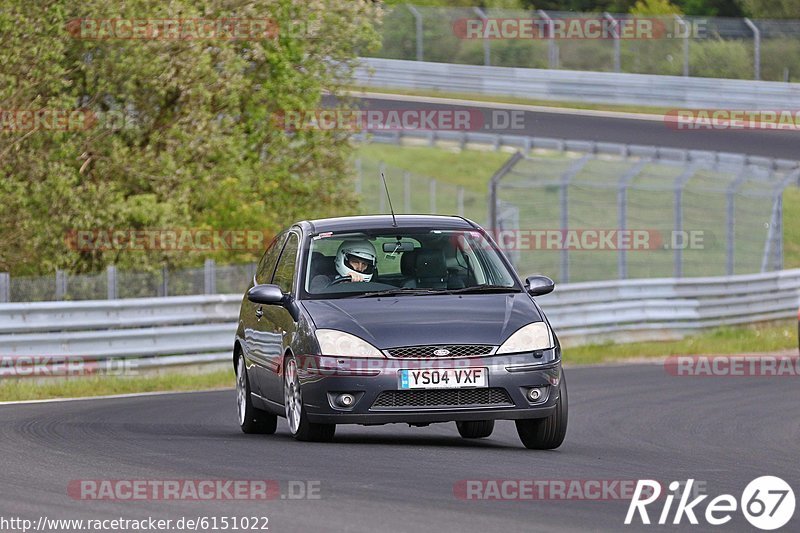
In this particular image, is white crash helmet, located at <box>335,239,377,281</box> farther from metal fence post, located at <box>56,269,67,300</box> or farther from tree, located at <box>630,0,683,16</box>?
tree, located at <box>630,0,683,16</box>

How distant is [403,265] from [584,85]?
34.8 meters

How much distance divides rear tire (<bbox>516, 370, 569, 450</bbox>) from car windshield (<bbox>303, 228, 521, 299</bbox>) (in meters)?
0.94

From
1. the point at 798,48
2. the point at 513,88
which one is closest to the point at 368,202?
the point at 513,88

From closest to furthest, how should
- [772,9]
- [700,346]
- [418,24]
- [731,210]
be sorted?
[700,346]
[731,210]
[418,24]
[772,9]

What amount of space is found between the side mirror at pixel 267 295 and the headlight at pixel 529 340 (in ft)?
5.84

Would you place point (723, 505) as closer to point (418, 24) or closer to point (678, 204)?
point (678, 204)

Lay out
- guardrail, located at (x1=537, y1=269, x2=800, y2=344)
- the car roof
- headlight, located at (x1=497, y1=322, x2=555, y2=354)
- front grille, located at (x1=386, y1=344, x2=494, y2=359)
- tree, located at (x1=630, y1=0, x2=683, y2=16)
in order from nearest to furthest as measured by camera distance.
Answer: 1. front grille, located at (x1=386, y1=344, x2=494, y2=359)
2. headlight, located at (x1=497, y1=322, x2=555, y2=354)
3. the car roof
4. guardrail, located at (x1=537, y1=269, x2=800, y2=344)
5. tree, located at (x1=630, y1=0, x2=683, y2=16)

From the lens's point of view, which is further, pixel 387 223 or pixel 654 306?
pixel 654 306

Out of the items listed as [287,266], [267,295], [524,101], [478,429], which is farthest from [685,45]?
[267,295]

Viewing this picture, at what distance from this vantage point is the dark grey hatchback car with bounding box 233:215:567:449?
10336 millimetres

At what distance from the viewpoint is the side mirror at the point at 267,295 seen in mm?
11398

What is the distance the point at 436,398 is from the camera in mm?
10352

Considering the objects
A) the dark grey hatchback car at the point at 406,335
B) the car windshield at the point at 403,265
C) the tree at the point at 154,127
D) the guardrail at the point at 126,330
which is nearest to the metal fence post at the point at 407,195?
the tree at the point at 154,127

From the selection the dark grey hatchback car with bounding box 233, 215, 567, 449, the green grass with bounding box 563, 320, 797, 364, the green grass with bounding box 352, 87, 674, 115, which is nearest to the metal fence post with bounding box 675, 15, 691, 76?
the green grass with bounding box 352, 87, 674, 115
